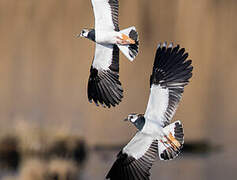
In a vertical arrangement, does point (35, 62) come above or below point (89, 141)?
above

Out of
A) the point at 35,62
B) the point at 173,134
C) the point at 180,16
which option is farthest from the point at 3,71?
the point at 173,134

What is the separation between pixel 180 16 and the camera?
12.7 m

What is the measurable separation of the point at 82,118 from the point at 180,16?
2417mm

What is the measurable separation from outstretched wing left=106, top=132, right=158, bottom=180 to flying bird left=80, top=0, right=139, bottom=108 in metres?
0.51

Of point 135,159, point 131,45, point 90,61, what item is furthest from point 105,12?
point 90,61

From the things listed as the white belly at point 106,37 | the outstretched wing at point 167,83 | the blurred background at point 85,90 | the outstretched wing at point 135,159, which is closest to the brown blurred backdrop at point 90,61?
the blurred background at point 85,90

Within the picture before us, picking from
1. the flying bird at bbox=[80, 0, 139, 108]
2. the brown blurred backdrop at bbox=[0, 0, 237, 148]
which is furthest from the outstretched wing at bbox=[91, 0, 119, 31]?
the brown blurred backdrop at bbox=[0, 0, 237, 148]

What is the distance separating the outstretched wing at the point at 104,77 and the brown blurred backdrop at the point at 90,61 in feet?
12.6

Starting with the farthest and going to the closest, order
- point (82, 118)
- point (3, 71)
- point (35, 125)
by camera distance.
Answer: point (3, 71) < point (82, 118) < point (35, 125)

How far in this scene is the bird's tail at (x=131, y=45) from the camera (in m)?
6.18

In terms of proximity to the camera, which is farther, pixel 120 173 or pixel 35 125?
pixel 35 125

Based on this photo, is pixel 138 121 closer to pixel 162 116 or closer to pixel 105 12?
pixel 162 116

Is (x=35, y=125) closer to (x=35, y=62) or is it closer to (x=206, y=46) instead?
(x=35, y=62)

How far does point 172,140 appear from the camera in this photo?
580 centimetres
